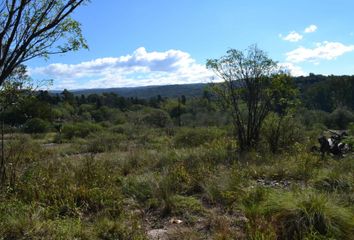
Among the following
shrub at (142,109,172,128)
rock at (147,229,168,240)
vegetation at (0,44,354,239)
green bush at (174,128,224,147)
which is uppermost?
vegetation at (0,44,354,239)

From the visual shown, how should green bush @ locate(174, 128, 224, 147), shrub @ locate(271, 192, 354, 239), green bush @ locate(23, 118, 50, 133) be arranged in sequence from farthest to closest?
1. green bush @ locate(23, 118, 50, 133)
2. green bush @ locate(174, 128, 224, 147)
3. shrub @ locate(271, 192, 354, 239)

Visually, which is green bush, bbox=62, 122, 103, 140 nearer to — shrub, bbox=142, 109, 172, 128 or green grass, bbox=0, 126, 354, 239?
shrub, bbox=142, 109, 172, 128

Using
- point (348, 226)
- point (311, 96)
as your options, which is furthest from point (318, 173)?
point (311, 96)

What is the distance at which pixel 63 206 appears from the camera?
624cm

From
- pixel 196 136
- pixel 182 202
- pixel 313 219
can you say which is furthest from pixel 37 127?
pixel 313 219

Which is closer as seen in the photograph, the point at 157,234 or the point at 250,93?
the point at 157,234

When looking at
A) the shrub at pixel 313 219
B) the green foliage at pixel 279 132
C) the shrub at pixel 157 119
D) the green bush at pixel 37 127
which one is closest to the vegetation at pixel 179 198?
the shrub at pixel 313 219

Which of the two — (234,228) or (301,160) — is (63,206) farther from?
(301,160)

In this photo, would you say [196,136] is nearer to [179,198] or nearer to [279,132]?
[279,132]

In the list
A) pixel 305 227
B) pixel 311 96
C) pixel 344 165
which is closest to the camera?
pixel 305 227

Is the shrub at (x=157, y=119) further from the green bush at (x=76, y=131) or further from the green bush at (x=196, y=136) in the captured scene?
the green bush at (x=196, y=136)

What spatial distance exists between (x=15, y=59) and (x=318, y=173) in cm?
567

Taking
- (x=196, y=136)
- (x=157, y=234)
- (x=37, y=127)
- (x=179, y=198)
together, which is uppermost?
(x=179, y=198)

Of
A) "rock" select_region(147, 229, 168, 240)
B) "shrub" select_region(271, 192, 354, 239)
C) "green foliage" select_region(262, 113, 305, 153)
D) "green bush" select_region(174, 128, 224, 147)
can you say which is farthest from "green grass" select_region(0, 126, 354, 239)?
"green bush" select_region(174, 128, 224, 147)
